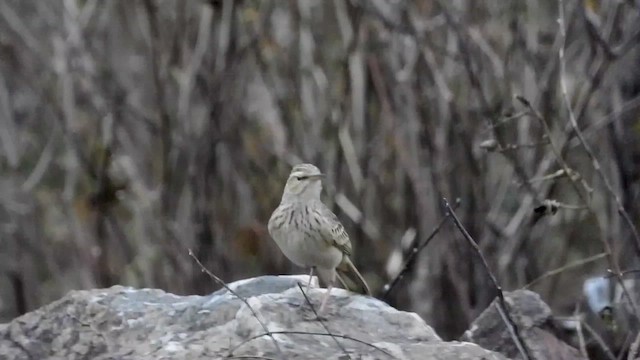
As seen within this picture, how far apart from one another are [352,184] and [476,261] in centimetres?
116

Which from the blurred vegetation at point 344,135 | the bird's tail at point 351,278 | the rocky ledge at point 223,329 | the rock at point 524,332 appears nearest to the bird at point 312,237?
the bird's tail at point 351,278

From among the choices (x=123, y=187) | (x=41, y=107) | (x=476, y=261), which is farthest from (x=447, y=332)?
(x=41, y=107)

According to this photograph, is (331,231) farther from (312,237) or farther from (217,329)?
Result: (217,329)

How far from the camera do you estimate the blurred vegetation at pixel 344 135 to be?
7.69m

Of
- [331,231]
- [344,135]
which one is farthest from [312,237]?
[344,135]

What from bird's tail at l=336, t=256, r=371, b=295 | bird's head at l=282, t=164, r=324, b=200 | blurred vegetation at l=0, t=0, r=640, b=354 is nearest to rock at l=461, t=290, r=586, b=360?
bird's tail at l=336, t=256, r=371, b=295

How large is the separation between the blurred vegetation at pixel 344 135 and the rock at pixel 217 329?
9.44ft

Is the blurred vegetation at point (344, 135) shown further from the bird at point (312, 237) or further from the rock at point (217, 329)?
the rock at point (217, 329)

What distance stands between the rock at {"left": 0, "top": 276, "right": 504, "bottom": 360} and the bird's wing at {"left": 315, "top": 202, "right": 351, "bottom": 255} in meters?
0.50

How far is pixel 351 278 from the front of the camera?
5500 mm

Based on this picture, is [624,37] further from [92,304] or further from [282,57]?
[92,304]

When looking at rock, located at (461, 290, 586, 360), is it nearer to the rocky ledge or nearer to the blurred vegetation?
the rocky ledge

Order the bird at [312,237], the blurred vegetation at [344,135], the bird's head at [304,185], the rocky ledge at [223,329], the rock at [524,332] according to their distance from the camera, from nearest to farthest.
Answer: the rocky ledge at [223,329] < the rock at [524,332] < the bird at [312,237] < the bird's head at [304,185] < the blurred vegetation at [344,135]

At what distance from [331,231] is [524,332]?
0.97 meters
